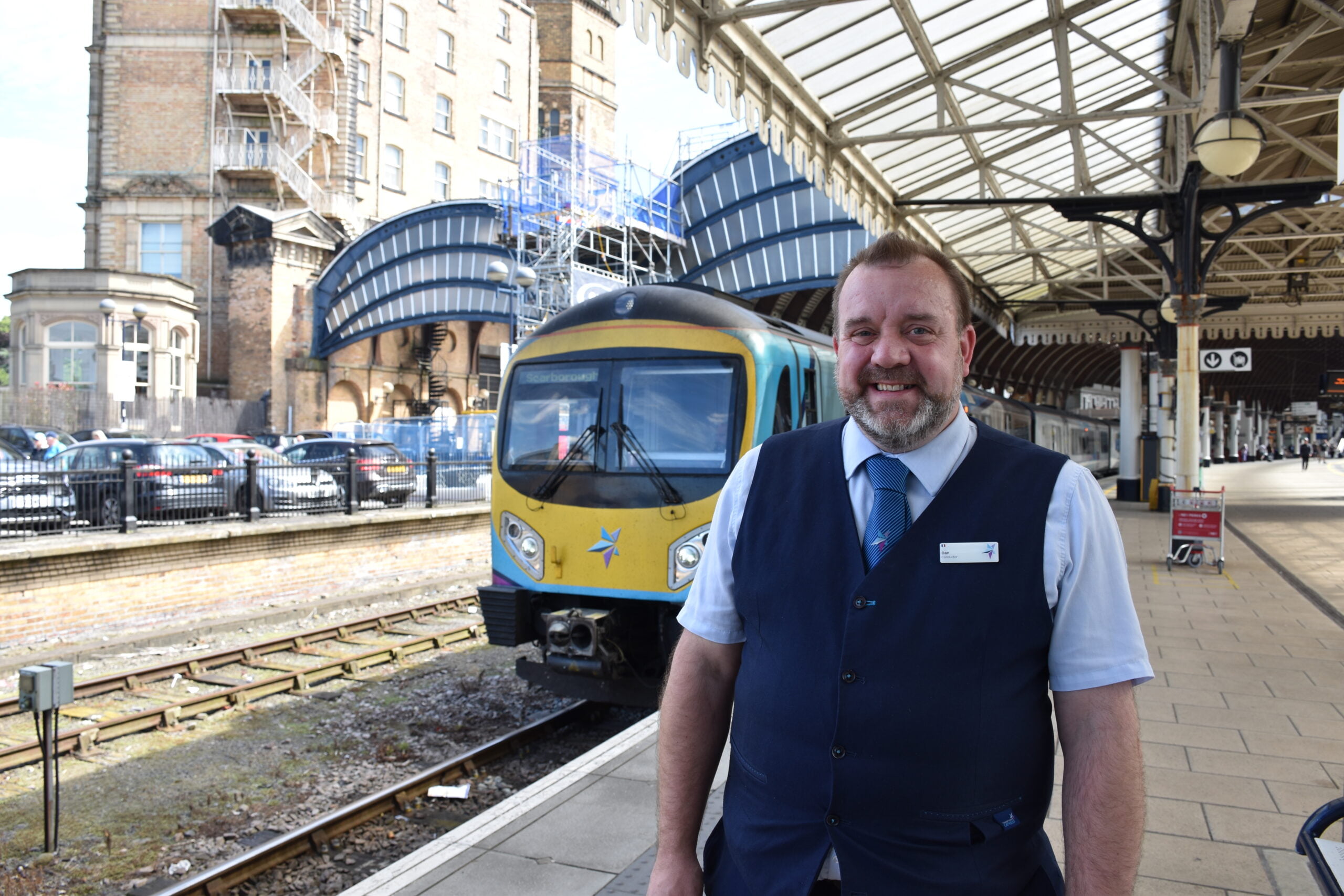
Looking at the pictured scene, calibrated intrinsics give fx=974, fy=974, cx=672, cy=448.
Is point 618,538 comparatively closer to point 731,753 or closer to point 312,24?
point 731,753

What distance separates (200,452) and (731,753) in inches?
632

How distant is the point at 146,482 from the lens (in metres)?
12.7

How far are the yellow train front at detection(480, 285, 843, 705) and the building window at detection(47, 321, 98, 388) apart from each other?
106ft

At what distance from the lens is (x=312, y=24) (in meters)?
39.0

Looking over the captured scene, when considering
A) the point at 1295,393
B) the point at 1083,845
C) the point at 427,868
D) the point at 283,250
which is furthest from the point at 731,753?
the point at 1295,393

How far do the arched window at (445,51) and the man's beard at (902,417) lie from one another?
162 ft

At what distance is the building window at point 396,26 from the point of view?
43312 mm

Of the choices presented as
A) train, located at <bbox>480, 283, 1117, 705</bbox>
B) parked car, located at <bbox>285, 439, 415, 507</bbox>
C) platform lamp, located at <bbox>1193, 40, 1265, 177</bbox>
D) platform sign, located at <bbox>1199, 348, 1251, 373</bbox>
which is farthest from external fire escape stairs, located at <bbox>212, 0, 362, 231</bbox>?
platform lamp, located at <bbox>1193, 40, 1265, 177</bbox>

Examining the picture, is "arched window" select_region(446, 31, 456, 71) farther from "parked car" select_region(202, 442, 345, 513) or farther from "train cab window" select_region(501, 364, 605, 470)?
"train cab window" select_region(501, 364, 605, 470)

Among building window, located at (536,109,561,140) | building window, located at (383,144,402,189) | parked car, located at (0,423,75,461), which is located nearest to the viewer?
parked car, located at (0,423,75,461)

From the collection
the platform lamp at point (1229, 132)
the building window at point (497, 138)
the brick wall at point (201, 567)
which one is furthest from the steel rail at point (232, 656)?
the building window at point (497, 138)

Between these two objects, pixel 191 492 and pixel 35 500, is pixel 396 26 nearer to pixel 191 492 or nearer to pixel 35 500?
pixel 191 492

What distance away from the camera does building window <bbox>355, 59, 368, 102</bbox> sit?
41.4 m

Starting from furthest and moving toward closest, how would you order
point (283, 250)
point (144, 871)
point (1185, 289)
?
1. point (283, 250)
2. point (1185, 289)
3. point (144, 871)
